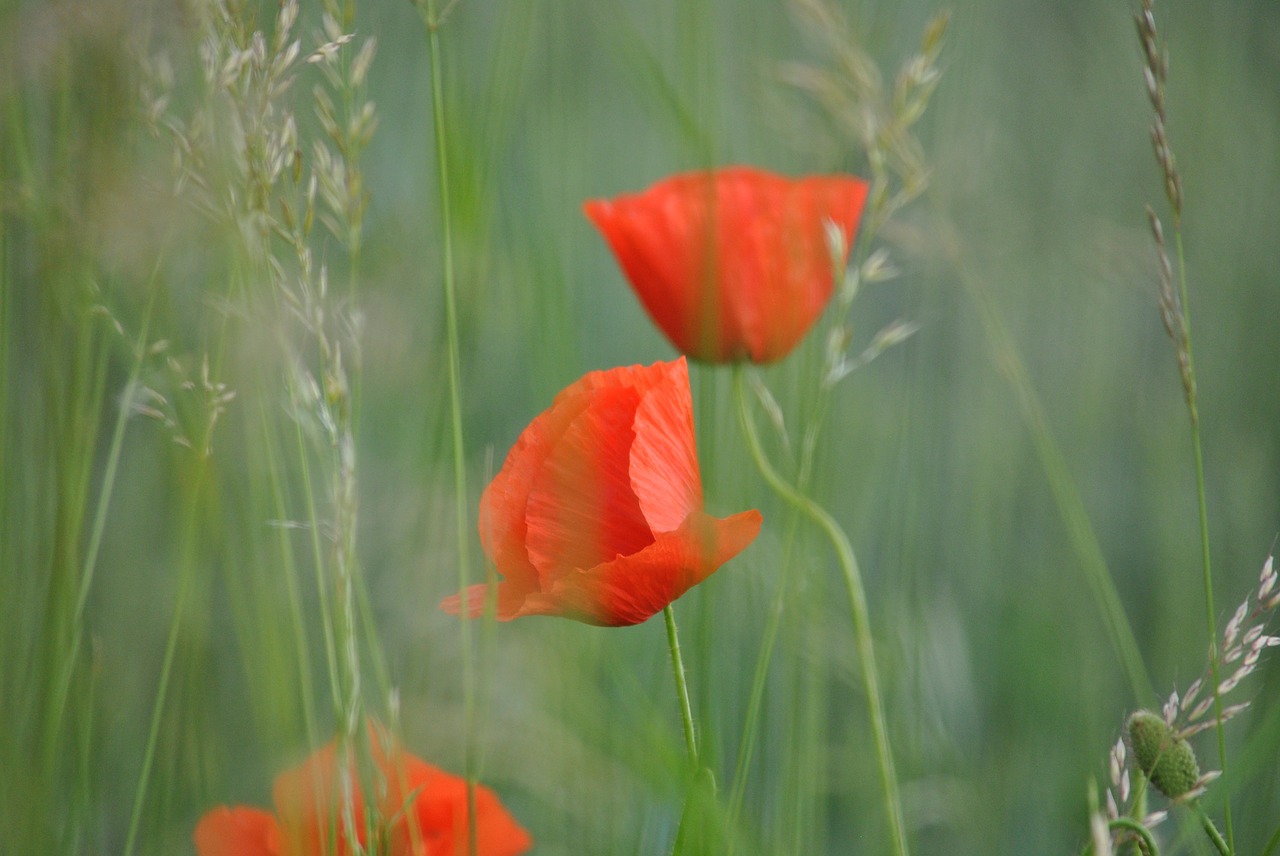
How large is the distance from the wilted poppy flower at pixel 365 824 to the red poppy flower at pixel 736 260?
214 mm

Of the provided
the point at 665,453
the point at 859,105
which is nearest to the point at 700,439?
the point at 665,453

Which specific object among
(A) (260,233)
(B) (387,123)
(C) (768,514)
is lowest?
(C) (768,514)

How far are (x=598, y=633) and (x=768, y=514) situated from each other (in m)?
0.32

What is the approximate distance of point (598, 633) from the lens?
0.53 m

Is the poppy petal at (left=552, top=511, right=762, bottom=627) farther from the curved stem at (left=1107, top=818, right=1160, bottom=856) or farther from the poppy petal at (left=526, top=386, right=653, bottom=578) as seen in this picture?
the curved stem at (left=1107, top=818, right=1160, bottom=856)

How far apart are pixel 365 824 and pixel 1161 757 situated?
28 cm

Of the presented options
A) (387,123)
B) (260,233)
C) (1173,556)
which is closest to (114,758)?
(260,233)

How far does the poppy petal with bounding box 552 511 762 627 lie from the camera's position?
348mm

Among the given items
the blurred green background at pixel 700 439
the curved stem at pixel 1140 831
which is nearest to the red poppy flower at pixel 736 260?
the blurred green background at pixel 700 439

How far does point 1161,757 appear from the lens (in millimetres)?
346

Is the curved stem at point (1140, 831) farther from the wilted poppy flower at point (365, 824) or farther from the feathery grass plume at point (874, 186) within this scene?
the wilted poppy flower at point (365, 824)

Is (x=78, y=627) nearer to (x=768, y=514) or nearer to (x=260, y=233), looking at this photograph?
(x=260, y=233)

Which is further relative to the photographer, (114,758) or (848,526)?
(848,526)

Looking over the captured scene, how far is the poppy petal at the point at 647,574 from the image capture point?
1.14ft
